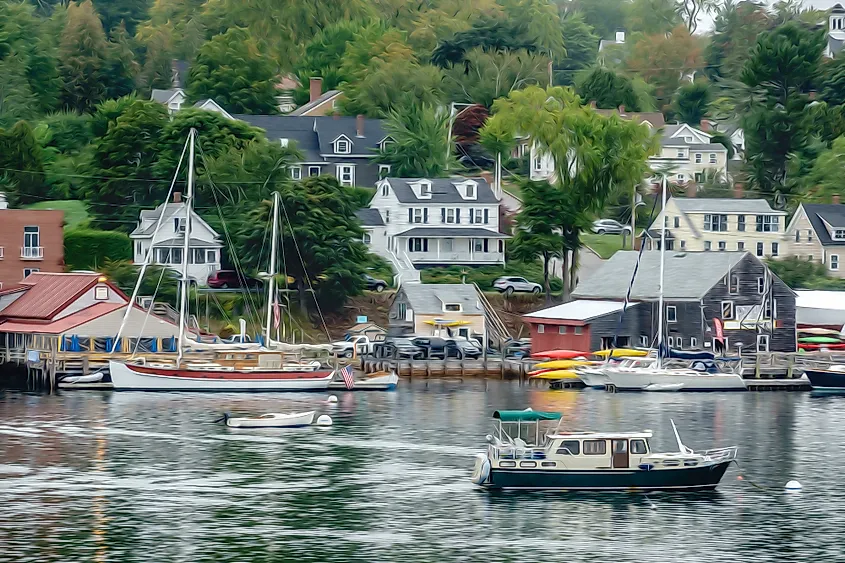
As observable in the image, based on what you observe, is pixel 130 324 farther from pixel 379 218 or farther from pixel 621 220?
pixel 621 220

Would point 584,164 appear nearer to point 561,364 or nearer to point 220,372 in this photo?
point 561,364

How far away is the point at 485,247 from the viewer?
5984 inches

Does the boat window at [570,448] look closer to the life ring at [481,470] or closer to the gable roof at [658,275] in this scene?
the life ring at [481,470]

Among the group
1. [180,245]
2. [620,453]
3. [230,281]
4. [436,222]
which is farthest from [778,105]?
[620,453]

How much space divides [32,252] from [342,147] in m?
46.4

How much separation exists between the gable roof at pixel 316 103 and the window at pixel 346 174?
18878mm

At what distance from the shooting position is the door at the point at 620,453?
71625 mm

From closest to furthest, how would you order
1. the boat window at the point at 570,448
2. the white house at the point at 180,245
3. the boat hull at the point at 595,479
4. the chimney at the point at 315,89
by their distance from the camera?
the boat window at the point at 570,448, the boat hull at the point at 595,479, the white house at the point at 180,245, the chimney at the point at 315,89

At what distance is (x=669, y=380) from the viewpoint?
11506 centimetres

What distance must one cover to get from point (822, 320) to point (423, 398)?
46120 mm

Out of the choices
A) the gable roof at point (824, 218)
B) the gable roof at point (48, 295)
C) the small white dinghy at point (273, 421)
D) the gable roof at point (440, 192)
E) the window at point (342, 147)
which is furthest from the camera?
the window at point (342, 147)

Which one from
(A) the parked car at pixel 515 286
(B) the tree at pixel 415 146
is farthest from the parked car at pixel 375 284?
(B) the tree at pixel 415 146

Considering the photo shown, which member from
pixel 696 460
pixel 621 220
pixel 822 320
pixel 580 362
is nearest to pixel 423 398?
pixel 580 362

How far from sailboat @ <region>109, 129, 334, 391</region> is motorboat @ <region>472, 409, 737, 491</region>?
4075cm
